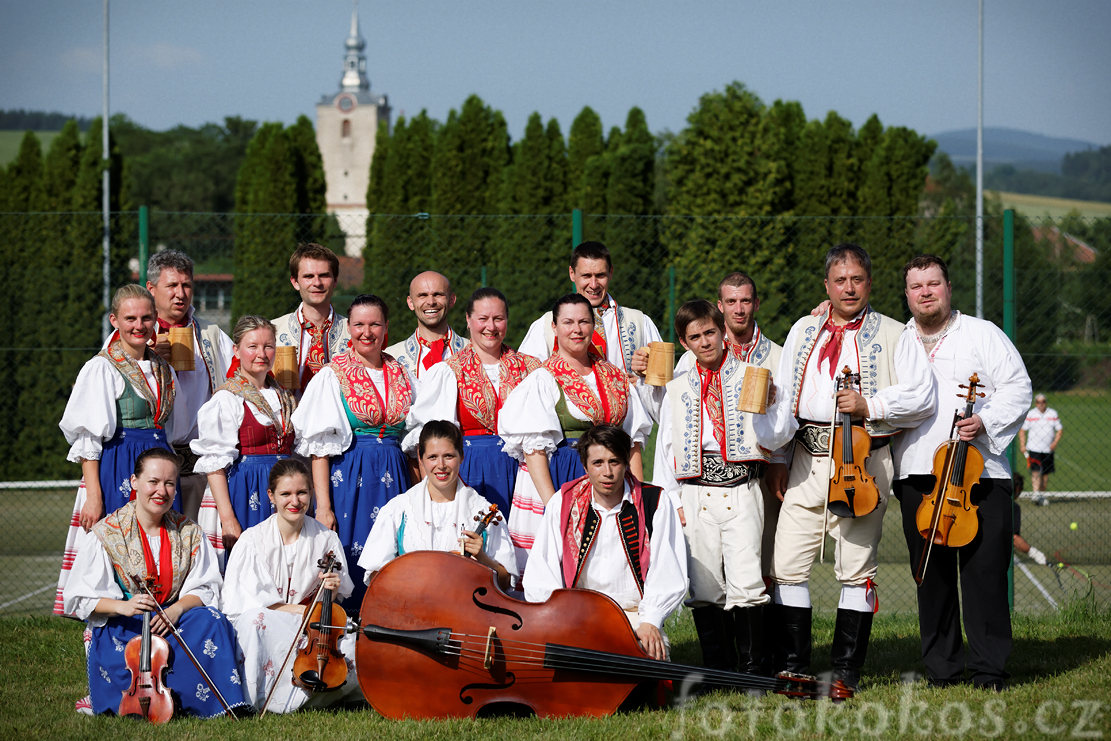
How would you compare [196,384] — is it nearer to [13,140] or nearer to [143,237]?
[143,237]

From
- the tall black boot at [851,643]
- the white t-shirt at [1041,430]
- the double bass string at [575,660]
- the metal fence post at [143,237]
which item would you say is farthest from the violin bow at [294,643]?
the white t-shirt at [1041,430]

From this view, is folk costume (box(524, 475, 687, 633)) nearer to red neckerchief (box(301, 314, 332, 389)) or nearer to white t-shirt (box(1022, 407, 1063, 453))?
red neckerchief (box(301, 314, 332, 389))

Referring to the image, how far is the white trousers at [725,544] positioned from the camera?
4523 mm

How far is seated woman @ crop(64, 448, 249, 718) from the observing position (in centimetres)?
429

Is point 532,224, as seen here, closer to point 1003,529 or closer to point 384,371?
point 384,371

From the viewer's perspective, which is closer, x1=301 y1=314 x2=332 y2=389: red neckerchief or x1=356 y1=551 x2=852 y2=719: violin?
x1=356 y1=551 x2=852 y2=719: violin

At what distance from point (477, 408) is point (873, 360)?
176cm

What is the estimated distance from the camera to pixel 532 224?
12.4m

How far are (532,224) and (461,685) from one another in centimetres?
883

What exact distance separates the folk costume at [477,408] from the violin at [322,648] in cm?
81

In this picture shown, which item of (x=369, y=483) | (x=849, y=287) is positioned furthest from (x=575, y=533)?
(x=849, y=287)

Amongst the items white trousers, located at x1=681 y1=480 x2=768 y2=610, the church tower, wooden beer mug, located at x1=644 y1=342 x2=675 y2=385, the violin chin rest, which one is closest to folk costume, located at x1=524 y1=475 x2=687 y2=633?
white trousers, located at x1=681 y1=480 x2=768 y2=610

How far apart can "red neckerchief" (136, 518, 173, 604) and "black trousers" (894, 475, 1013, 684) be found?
3.10 metres

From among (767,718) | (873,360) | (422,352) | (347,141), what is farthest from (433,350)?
(347,141)
